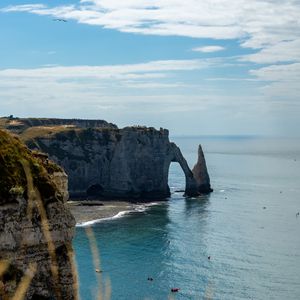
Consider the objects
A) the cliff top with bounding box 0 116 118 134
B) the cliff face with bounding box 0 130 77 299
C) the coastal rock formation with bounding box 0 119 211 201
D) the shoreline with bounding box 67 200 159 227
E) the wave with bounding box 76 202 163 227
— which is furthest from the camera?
the cliff top with bounding box 0 116 118 134

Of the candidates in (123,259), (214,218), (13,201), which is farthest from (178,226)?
(13,201)

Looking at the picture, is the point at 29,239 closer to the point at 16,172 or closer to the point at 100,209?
the point at 16,172

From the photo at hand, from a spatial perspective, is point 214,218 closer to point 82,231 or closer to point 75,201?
point 82,231

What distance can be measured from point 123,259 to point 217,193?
78.4 m

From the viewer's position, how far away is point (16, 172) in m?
21.9

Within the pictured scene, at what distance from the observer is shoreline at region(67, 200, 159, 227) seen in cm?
11088

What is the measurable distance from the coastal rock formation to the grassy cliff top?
11522cm

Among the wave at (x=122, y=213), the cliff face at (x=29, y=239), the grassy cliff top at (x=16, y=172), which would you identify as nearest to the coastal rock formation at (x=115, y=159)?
the wave at (x=122, y=213)

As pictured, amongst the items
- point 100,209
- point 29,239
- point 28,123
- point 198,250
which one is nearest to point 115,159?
point 100,209

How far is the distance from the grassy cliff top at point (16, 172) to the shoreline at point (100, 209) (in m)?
81.0

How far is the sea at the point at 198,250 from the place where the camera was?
215 feet

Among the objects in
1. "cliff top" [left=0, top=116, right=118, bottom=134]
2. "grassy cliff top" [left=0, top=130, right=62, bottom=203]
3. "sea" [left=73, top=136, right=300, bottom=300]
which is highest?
"cliff top" [left=0, top=116, right=118, bottom=134]

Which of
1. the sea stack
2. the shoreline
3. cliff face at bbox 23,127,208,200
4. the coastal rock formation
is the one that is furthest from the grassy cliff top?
the sea stack

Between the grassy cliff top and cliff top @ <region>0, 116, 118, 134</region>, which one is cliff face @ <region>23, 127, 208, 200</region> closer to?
cliff top @ <region>0, 116, 118, 134</region>
